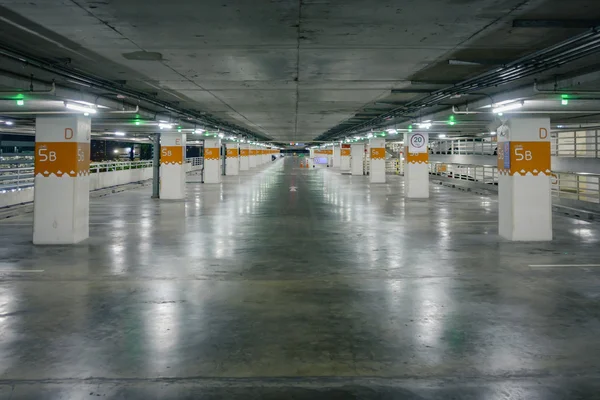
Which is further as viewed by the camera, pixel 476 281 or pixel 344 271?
pixel 344 271

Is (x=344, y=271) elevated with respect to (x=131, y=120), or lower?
lower

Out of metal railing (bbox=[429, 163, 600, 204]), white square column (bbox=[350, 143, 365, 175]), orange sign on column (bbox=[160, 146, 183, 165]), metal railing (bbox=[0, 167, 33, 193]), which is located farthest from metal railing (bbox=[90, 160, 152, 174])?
metal railing (bbox=[429, 163, 600, 204])

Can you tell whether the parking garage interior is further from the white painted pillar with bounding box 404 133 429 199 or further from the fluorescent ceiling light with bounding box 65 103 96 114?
the white painted pillar with bounding box 404 133 429 199

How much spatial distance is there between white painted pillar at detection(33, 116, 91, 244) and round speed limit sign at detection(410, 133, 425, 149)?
16702 millimetres

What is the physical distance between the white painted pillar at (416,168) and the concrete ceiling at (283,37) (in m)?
12.9

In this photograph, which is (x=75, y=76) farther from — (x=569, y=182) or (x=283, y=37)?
(x=569, y=182)

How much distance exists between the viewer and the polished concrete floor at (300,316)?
4.71 metres

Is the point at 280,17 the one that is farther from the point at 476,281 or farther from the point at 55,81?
the point at 55,81

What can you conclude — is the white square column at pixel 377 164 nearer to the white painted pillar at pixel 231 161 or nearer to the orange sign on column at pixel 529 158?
the white painted pillar at pixel 231 161

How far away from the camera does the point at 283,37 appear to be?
7.05 metres

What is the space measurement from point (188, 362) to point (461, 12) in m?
4.99

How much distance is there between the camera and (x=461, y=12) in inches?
235

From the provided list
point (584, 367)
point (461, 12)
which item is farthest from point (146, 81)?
point (584, 367)

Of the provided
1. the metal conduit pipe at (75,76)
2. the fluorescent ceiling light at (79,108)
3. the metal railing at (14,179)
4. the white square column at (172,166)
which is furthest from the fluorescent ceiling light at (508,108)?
the metal railing at (14,179)
